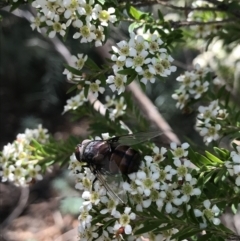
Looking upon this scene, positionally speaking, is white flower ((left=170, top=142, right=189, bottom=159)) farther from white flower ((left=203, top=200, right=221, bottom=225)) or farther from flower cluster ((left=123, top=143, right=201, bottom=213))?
white flower ((left=203, top=200, right=221, bottom=225))

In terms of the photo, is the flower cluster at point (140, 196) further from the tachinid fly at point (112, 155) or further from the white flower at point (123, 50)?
the white flower at point (123, 50)

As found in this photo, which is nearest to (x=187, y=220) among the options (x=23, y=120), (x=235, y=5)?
(x=235, y=5)

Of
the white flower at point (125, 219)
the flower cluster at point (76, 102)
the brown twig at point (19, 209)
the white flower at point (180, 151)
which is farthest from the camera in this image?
the brown twig at point (19, 209)

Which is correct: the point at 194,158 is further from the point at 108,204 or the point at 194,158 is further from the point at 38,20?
the point at 38,20

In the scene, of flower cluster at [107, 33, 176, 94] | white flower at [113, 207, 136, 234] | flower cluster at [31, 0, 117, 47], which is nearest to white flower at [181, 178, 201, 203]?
white flower at [113, 207, 136, 234]

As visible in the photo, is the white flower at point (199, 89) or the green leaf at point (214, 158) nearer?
the green leaf at point (214, 158)

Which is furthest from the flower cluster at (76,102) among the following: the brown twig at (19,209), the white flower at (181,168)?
the brown twig at (19,209)

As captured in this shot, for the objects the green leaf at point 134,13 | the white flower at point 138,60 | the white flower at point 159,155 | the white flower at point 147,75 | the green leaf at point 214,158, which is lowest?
the green leaf at point 214,158
